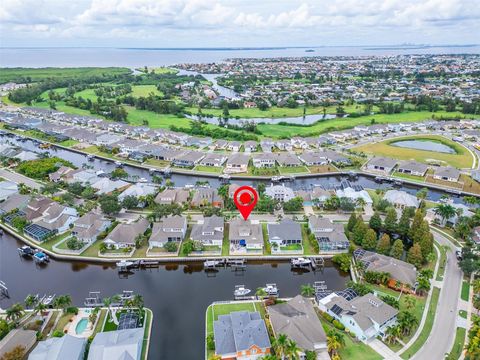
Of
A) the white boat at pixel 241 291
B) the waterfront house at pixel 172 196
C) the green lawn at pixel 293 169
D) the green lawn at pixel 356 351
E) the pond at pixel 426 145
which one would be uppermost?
the waterfront house at pixel 172 196

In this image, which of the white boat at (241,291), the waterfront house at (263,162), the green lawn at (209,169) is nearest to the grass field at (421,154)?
the waterfront house at (263,162)

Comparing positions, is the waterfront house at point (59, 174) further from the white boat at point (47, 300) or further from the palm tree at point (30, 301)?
the palm tree at point (30, 301)

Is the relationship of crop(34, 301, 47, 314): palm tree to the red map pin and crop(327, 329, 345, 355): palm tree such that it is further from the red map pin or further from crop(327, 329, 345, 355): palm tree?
the red map pin

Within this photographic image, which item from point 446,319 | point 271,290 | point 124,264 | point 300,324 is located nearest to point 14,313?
point 124,264

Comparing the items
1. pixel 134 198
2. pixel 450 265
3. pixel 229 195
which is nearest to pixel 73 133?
pixel 134 198

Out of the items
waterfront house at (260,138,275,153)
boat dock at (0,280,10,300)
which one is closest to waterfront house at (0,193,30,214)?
boat dock at (0,280,10,300)

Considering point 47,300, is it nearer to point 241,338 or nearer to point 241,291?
point 241,291
